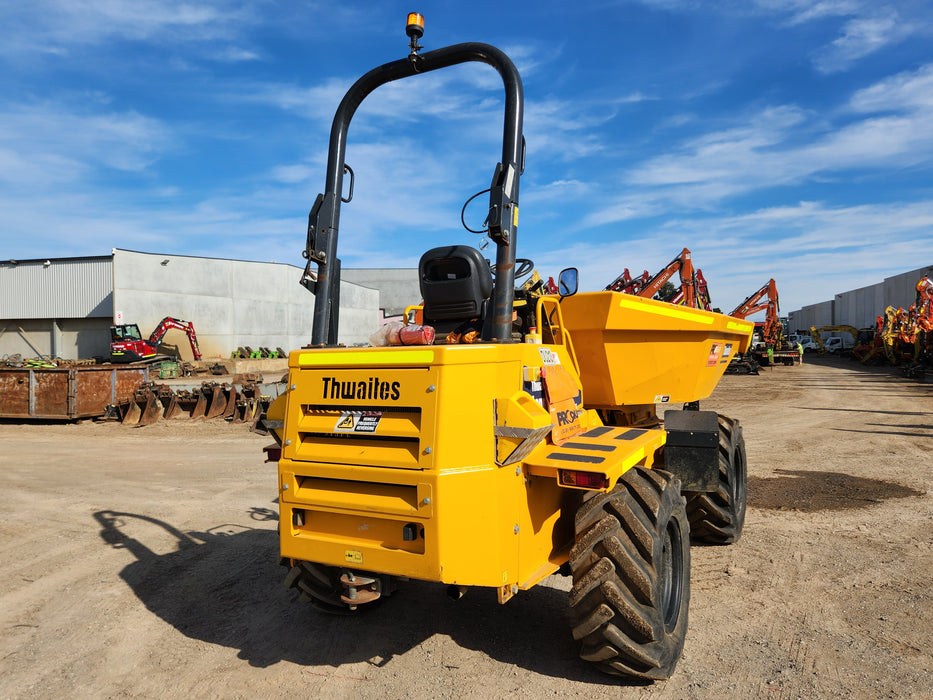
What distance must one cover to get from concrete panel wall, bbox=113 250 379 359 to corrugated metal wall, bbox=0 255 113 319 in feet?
8.91

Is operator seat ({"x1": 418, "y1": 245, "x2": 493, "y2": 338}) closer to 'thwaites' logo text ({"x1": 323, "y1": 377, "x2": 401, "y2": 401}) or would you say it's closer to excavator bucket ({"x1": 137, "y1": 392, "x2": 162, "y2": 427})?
'thwaites' logo text ({"x1": 323, "y1": 377, "x2": 401, "y2": 401})

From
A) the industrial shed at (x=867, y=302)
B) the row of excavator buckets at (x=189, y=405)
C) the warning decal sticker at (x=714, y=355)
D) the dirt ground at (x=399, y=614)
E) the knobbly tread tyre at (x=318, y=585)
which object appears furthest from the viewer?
the industrial shed at (x=867, y=302)

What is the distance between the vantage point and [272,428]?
158 inches

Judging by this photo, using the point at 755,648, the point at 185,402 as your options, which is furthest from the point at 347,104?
the point at 185,402

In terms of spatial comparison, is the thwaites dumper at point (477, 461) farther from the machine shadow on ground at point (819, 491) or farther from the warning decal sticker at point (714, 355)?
the machine shadow on ground at point (819, 491)

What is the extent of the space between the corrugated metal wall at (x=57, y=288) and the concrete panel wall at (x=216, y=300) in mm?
2715

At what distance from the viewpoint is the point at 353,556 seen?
137 inches

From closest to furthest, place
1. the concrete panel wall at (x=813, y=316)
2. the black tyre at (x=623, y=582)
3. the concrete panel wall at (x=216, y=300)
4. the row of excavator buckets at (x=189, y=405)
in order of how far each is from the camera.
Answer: the black tyre at (x=623, y=582) → the row of excavator buckets at (x=189, y=405) → the concrete panel wall at (x=216, y=300) → the concrete panel wall at (x=813, y=316)

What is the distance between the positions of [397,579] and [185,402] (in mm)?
13722

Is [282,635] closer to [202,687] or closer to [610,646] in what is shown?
[202,687]

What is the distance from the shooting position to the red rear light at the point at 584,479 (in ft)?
11.0

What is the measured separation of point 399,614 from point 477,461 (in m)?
2.02

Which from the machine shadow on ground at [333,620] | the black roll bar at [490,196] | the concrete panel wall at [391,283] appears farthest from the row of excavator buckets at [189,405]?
the concrete panel wall at [391,283]

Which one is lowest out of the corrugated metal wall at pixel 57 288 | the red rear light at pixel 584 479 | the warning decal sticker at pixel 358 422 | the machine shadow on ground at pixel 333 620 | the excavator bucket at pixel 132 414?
the machine shadow on ground at pixel 333 620
